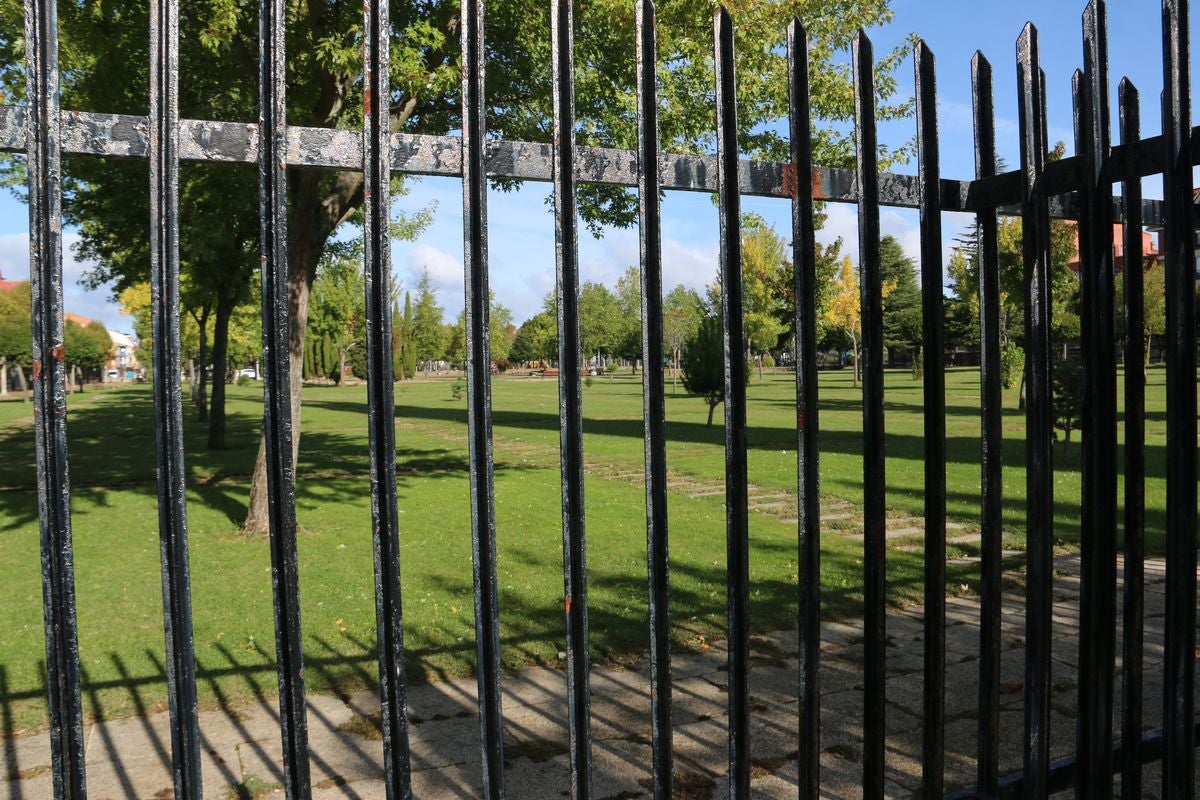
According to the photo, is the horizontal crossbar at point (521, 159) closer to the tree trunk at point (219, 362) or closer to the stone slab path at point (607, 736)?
the stone slab path at point (607, 736)

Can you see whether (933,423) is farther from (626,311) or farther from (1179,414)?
(626,311)

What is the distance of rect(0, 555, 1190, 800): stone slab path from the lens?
3486mm

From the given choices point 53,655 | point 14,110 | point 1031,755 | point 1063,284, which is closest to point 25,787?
point 53,655

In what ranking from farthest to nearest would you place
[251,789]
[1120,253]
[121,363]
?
[121,363], [1120,253], [251,789]

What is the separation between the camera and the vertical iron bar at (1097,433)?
8.14 feet

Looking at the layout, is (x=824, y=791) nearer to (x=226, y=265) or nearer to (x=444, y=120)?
(x=444, y=120)

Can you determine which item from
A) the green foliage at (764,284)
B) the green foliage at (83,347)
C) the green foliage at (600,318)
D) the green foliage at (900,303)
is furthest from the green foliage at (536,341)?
the green foliage at (83,347)

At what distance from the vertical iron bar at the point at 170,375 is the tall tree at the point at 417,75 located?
701 cm

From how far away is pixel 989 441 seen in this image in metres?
Answer: 2.53

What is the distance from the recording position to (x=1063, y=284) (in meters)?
21.8

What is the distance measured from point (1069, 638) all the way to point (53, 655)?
538 cm

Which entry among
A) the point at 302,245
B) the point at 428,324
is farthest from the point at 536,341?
the point at 302,245

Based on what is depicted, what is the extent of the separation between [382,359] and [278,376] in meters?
0.22

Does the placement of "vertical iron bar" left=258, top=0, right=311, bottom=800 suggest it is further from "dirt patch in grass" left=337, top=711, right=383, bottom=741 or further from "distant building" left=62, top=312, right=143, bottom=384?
"distant building" left=62, top=312, right=143, bottom=384
